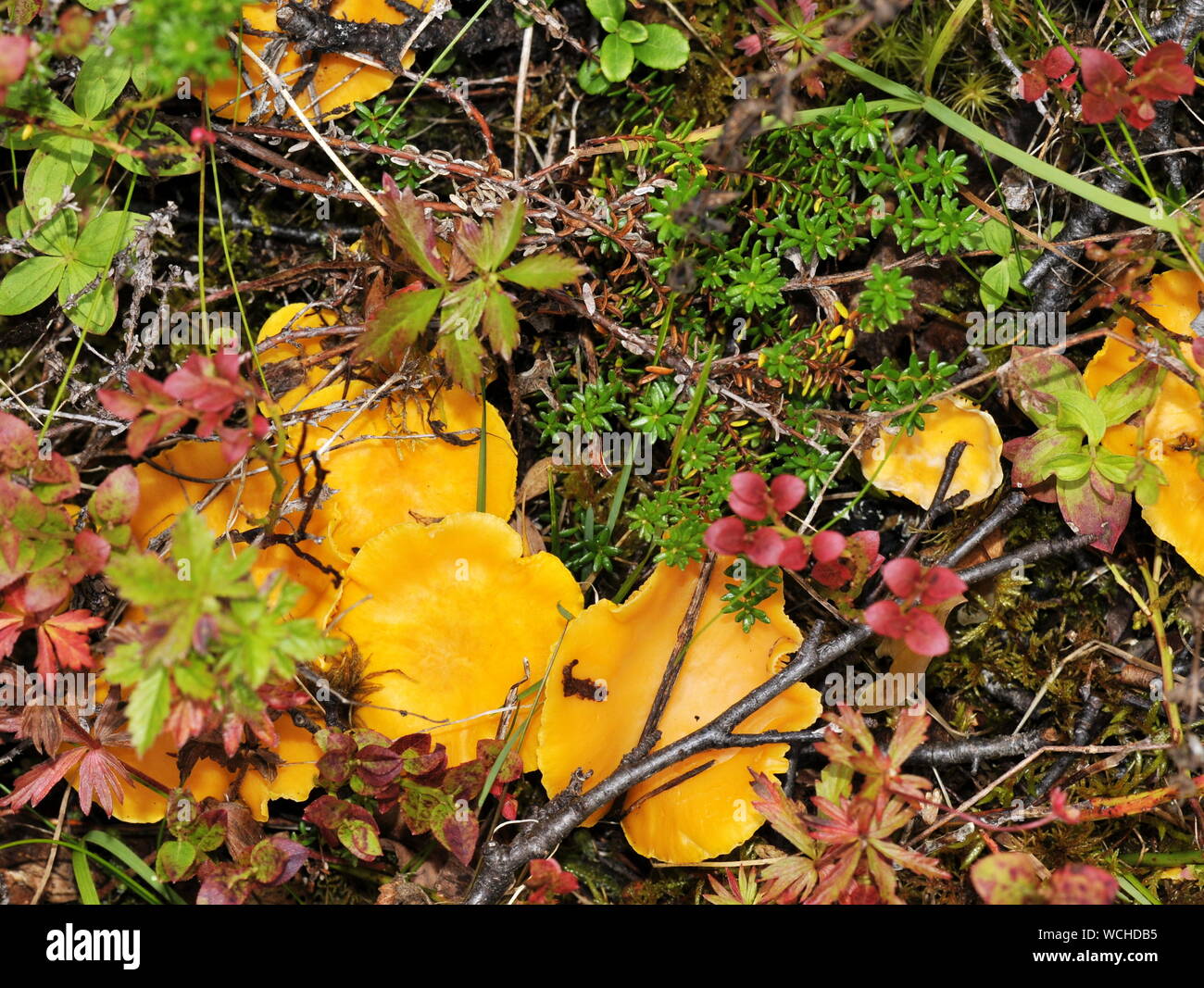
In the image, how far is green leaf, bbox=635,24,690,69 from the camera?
3.51 m

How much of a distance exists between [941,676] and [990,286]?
4.76ft

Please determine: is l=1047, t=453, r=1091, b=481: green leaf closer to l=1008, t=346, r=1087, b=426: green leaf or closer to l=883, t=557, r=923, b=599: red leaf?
l=1008, t=346, r=1087, b=426: green leaf

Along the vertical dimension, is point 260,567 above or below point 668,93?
below

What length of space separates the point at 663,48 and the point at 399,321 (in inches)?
56.7

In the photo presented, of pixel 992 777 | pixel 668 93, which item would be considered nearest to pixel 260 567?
pixel 668 93

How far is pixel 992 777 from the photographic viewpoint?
3.62 m

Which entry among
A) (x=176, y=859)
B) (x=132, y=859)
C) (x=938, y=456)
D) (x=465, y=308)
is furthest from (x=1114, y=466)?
(x=132, y=859)

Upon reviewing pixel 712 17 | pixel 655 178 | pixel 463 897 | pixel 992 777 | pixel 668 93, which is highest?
pixel 712 17

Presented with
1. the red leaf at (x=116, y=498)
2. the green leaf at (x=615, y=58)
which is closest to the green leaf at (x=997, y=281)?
the green leaf at (x=615, y=58)

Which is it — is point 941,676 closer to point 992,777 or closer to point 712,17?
point 992,777

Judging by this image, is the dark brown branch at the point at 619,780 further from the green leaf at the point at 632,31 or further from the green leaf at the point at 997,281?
the green leaf at the point at 632,31

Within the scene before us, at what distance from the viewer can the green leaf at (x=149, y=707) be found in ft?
7.70

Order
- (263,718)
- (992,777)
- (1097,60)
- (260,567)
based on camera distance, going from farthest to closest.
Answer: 1. (992,777)
2. (260,567)
3. (1097,60)
4. (263,718)

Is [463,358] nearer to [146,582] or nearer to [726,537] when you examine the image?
[726,537]
